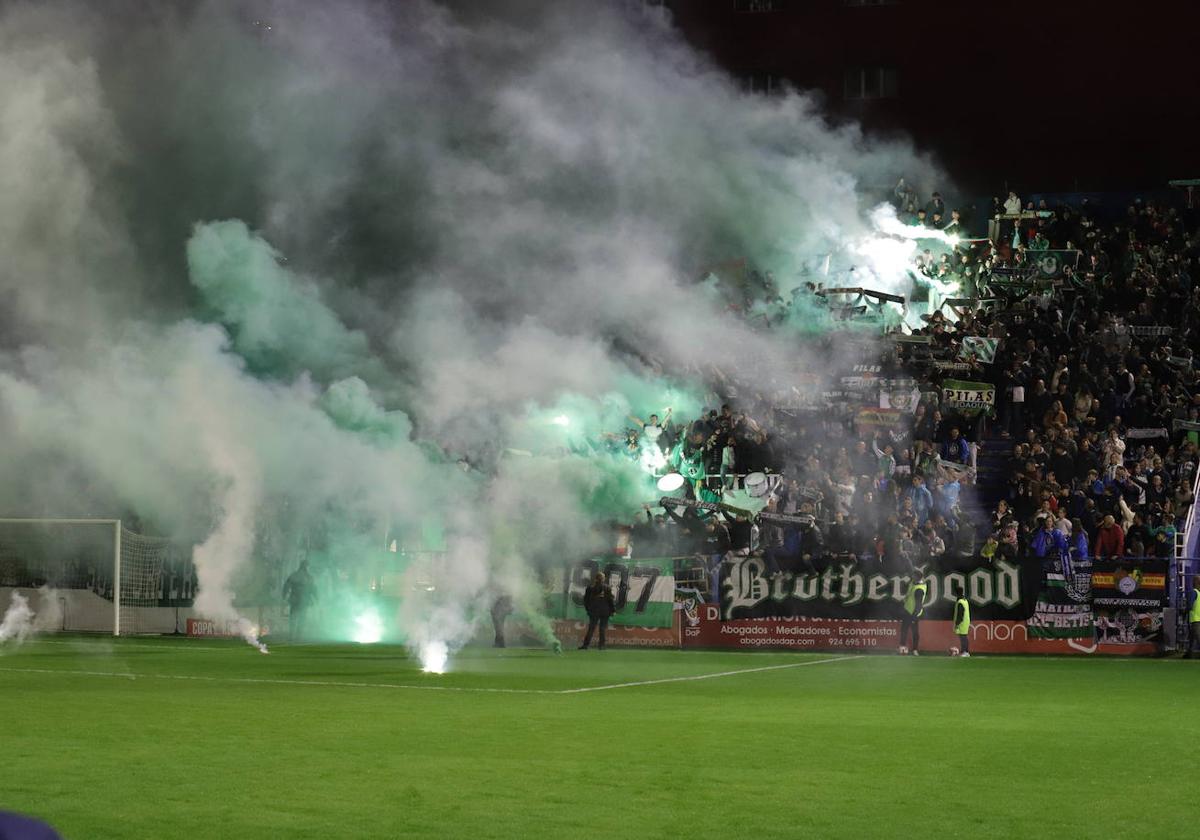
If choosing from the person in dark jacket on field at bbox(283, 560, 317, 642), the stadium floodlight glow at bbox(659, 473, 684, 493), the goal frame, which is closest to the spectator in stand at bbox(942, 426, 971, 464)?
the stadium floodlight glow at bbox(659, 473, 684, 493)

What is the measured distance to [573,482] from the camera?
A: 34.5 meters

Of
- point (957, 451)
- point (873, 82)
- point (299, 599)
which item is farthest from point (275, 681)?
point (873, 82)

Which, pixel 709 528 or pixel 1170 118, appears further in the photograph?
pixel 1170 118

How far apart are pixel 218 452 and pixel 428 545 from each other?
5434 mm

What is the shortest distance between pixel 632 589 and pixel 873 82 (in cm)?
2272

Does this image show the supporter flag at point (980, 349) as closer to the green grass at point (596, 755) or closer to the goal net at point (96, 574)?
the green grass at point (596, 755)

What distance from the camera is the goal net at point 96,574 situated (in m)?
39.3

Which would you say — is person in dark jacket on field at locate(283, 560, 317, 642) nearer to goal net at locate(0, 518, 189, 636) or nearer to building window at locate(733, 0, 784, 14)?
goal net at locate(0, 518, 189, 636)

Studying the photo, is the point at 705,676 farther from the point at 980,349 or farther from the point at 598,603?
the point at 980,349

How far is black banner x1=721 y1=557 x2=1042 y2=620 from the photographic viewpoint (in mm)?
31734

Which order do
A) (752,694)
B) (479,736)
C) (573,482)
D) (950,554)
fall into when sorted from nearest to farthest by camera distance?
(479,736) < (752,694) < (950,554) < (573,482)

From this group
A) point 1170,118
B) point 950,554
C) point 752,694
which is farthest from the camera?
point 1170,118

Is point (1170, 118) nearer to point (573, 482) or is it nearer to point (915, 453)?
point (915, 453)

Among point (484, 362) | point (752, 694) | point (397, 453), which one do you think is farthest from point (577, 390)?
point (752, 694)
